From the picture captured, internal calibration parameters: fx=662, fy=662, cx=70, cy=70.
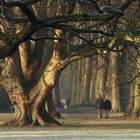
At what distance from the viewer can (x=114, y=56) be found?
5456 centimetres

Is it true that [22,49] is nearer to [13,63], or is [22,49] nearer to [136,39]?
[13,63]

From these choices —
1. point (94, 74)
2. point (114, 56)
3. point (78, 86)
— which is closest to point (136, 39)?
point (114, 56)

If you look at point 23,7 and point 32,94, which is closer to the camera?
point 23,7

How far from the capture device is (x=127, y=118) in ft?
154

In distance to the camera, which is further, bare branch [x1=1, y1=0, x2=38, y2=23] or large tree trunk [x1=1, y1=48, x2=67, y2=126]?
large tree trunk [x1=1, y1=48, x2=67, y2=126]

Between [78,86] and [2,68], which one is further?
[78,86]

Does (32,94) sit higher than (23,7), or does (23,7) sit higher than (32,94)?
(32,94)

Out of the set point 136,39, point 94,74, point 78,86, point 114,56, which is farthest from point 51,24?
point 78,86

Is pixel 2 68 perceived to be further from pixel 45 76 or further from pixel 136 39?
→ pixel 136 39

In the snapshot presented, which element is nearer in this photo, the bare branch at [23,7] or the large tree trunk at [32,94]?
the bare branch at [23,7]

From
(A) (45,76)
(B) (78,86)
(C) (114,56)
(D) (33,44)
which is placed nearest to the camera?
(A) (45,76)

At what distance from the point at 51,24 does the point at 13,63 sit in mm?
26409

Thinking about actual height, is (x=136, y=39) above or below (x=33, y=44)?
below

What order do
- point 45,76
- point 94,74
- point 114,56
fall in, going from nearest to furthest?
point 45,76 < point 114,56 < point 94,74
